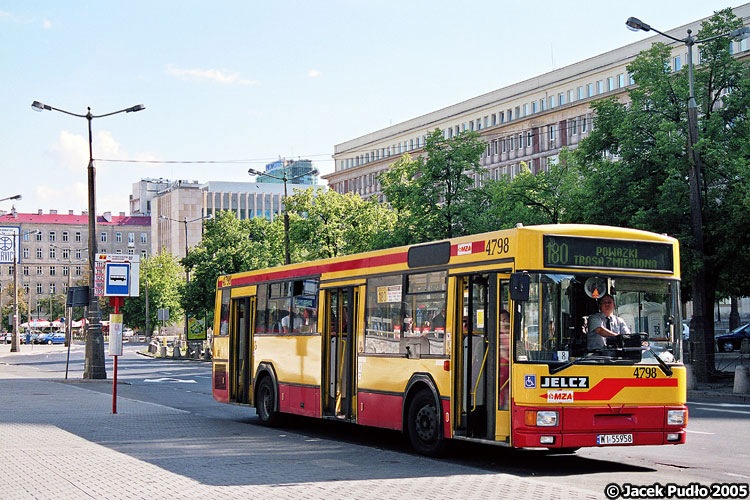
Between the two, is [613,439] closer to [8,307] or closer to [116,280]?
[116,280]

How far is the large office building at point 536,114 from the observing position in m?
88.8

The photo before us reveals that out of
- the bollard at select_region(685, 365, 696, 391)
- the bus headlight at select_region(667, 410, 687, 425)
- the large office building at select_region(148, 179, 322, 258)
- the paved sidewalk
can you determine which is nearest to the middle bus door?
the paved sidewalk

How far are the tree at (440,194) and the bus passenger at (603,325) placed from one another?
37.3 meters

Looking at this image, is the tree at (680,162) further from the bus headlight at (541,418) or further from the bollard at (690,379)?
the bus headlight at (541,418)

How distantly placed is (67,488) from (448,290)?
5479 millimetres

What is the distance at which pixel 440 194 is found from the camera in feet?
169

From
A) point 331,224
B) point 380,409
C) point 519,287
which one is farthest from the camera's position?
point 331,224

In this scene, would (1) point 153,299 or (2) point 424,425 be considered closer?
(2) point 424,425

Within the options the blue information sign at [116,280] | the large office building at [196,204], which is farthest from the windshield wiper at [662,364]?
the large office building at [196,204]

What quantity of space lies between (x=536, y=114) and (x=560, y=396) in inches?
3541

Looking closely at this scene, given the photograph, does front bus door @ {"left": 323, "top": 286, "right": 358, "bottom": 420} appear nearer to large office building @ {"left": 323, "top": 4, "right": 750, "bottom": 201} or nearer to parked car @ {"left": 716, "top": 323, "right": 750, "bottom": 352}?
parked car @ {"left": 716, "top": 323, "right": 750, "bottom": 352}

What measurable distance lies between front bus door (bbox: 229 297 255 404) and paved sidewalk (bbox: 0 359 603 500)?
149 cm

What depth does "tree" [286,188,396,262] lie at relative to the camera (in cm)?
6881

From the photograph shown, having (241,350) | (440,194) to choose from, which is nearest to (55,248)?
(440,194)
